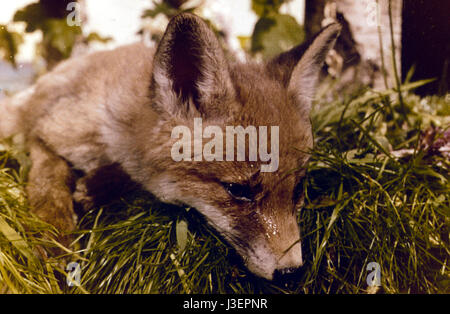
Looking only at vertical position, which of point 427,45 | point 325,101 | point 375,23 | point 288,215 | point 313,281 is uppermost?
point 375,23

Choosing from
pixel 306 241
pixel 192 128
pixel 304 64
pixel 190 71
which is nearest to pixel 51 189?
pixel 192 128

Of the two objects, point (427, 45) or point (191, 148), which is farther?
point (427, 45)

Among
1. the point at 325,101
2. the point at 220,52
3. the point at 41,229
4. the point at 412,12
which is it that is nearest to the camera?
the point at 220,52

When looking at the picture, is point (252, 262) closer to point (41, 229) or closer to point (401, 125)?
point (41, 229)

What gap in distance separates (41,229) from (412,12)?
2320 millimetres

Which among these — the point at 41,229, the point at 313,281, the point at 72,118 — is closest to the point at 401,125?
the point at 313,281

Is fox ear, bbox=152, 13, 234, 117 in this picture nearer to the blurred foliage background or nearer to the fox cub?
the fox cub

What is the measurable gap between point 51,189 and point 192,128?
2.57 feet

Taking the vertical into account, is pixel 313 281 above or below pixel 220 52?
below

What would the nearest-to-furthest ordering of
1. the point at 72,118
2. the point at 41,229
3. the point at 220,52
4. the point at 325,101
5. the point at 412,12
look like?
the point at 220,52 < the point at 41,229 < the point at 72,118 < the point at 412,12 < the point at 325,101

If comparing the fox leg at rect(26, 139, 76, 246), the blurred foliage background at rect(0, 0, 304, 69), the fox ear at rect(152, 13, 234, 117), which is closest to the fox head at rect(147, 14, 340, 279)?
the fox ear at rect(152, 13, 234, 117)

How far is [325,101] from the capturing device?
2648mm

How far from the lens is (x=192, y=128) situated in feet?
4.98

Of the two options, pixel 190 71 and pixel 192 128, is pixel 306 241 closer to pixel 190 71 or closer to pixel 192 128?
pixel 192 128
